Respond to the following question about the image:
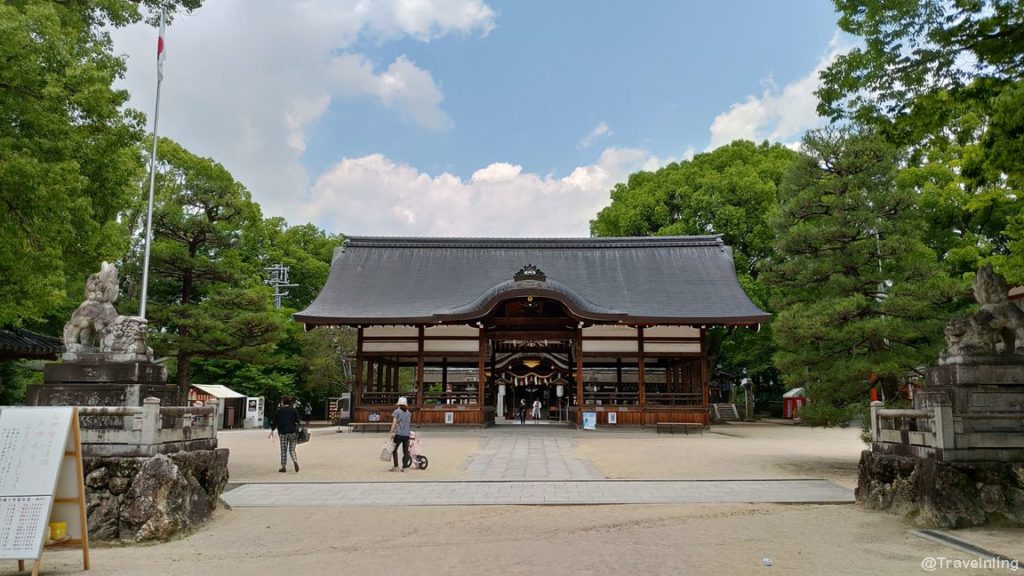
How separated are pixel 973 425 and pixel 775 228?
6799mm

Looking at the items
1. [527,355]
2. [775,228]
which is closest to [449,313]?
[527,355]

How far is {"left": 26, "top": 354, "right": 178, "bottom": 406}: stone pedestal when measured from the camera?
7.37 m

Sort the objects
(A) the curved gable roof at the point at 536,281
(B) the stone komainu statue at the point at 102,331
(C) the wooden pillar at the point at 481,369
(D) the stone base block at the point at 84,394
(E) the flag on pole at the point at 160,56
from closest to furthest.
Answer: (D) the stone base block at the point at 84,394, (B) the stone komainu statue at the point at 102,331, (E) the flag on pole at the point at 160,56, (A) the curved gable roof at the point at 536,281, (C) the wooden pillar at the point at 481,369

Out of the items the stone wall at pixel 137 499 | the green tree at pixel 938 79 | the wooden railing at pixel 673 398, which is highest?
the green tree at pixel 938 79

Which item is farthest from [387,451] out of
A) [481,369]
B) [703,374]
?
[703,374]

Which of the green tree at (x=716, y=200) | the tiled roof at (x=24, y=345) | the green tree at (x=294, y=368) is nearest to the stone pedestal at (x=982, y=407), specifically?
the tiled roof at (x=24, y=345)

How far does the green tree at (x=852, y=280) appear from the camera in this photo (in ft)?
36.0

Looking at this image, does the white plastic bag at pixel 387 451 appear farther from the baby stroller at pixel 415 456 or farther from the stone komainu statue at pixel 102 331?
the stone komainu statue at pixel 102 331

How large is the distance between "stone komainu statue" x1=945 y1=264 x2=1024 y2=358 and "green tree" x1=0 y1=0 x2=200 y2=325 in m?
11.4

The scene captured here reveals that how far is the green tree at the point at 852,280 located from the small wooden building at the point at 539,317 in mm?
7427

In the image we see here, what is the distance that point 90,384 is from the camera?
24.3 feet

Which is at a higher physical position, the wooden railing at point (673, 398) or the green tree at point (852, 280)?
the green tree at point (852, 280)

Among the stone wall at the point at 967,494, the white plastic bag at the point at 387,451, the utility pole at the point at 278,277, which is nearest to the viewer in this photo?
the stone wall at the point at 967,494

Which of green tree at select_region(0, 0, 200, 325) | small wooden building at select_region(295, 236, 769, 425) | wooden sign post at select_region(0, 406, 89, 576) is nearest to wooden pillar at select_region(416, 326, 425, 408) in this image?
small wooden building at select_region(295, 236, 769, 425)
